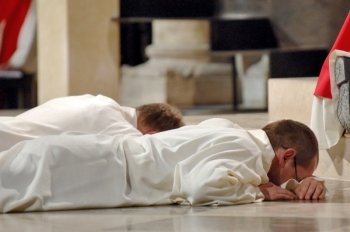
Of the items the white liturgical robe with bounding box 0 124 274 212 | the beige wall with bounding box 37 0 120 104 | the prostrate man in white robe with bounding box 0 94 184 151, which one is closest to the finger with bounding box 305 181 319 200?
the white liturgical robe with bounding box 0 124 274 212

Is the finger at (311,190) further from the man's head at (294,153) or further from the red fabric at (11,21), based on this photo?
the red fabric at (11,21)

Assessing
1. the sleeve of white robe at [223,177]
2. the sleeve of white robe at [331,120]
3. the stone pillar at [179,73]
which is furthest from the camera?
the stone pillar at [179,73]

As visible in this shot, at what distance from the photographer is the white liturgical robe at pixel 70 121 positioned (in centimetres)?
691

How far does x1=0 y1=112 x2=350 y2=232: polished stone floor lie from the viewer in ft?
16.4

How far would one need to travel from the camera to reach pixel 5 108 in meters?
12.8

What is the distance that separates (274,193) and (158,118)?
39.5 inches

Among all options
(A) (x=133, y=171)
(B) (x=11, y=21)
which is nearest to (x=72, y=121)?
(A) (x=133, y=171)

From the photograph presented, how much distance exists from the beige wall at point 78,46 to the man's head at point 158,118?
411 cm

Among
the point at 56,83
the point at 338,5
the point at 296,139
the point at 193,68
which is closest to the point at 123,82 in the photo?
the point at 193,68

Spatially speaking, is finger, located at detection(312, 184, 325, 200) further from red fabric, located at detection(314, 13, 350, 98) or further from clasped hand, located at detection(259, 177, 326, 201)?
red fabric, located at detection(314, 13, 350, 98)

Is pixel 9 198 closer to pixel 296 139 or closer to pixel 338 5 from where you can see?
pixel 296 139

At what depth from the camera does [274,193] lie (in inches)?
229

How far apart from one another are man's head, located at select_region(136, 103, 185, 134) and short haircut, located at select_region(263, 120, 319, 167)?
0.75 m

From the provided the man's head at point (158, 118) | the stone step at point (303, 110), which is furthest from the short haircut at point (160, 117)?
the stone step at point (303, 110)
